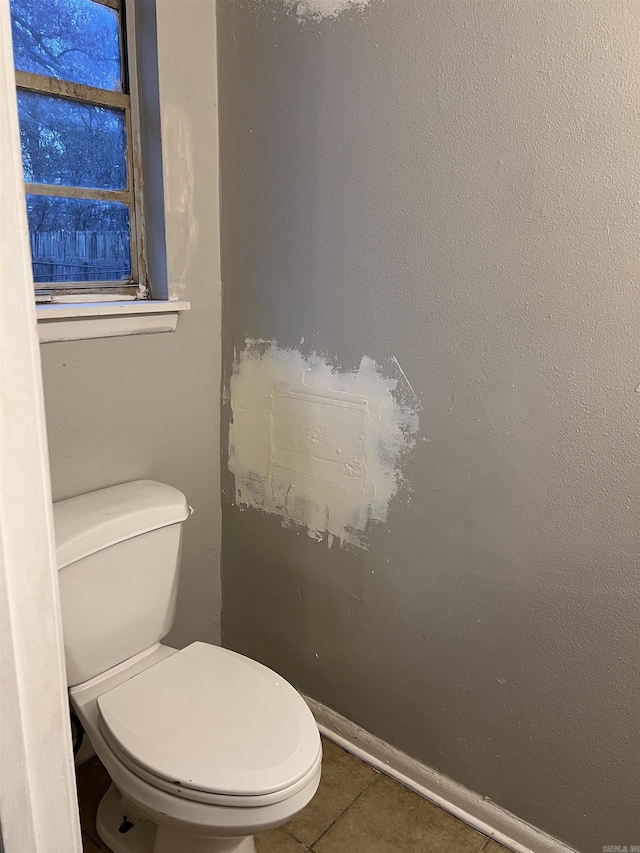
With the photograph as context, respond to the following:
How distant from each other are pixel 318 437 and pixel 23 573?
3.81 ft

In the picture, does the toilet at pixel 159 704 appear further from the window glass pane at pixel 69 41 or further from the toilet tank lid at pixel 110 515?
the window glass pane at pixel 69 41

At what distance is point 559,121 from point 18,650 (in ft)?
3.84

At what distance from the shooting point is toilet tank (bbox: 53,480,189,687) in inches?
50.4

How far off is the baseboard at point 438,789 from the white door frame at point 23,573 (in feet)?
4.13

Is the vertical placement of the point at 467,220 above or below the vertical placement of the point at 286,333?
above

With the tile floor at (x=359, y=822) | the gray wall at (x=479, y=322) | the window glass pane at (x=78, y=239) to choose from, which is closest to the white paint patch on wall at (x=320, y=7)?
the gray wall at (x=479, y=322)

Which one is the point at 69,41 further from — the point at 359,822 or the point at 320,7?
the point at 359,822

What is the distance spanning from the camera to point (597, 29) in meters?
1.05

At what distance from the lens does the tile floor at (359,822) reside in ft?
4.68

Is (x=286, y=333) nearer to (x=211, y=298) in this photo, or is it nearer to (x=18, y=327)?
(x=211, y=298)

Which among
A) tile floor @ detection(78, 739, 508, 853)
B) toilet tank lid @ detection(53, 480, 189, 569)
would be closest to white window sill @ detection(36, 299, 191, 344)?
toilet tank lid @ detection(53, 480, 189, 569)

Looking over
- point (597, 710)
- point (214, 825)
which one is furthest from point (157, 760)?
point (597, 710)

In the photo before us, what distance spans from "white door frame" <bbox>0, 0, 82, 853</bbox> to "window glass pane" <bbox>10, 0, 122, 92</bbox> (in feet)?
3.96

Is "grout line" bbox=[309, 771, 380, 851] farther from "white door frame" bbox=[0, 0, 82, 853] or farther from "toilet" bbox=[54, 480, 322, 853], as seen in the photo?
"white door frame" bbox=[0, 0, 82, 853]
